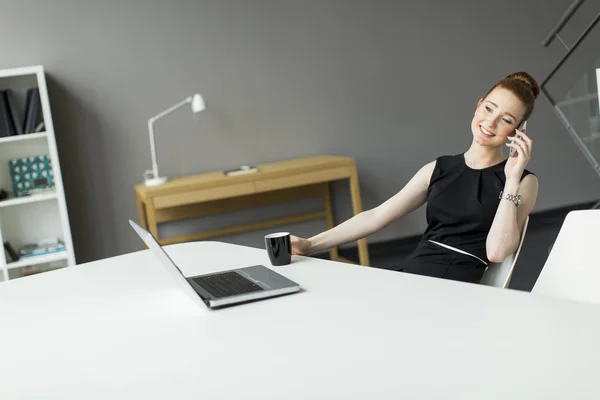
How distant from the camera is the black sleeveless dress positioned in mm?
2250

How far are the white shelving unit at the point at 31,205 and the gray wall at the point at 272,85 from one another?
167 millimetres

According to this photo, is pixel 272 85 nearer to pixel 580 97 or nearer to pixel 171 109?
pixel 171 109

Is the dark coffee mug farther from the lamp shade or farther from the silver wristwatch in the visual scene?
the lamp shade

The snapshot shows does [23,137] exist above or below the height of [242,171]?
above

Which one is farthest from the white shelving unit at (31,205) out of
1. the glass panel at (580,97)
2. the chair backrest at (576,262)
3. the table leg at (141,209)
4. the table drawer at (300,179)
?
the chair backrest at (576,262)

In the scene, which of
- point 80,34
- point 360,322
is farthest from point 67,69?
point 360,322

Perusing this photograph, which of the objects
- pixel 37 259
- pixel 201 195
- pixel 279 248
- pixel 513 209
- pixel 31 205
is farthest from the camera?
pixel 31 205

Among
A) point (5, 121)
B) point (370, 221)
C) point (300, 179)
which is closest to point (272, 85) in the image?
point (300, 179)

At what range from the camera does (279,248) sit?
1.97 m

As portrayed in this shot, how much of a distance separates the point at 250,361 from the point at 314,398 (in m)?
0.22

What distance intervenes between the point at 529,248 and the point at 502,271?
2.87m

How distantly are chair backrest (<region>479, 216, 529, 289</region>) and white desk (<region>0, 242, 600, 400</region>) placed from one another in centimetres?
47

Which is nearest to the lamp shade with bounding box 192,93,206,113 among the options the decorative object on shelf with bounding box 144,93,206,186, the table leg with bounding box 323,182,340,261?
the decorative object on shelf with bounding box 144,93,206,186

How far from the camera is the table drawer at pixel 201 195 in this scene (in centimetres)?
432
